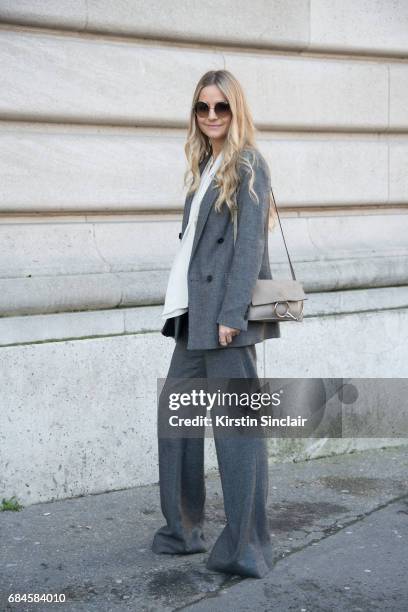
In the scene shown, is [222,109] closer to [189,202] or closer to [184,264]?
[189,202]

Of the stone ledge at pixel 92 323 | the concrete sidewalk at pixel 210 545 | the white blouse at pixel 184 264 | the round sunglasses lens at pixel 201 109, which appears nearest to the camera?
the concrete sidewalk at pixel 210 545

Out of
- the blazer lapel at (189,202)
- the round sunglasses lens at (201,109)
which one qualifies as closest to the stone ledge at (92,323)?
the blazer lapel at (189,202)

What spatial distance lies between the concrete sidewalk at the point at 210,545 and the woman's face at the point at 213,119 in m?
1.78

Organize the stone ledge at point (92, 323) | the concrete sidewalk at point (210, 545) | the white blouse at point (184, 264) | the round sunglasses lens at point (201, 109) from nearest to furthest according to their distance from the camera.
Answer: the concrete sidewalk at point (210, 545) → the round sunglasses lens at point (201, 109) → the white blouse at point (184, 264) → the stone ledge at point (92, 323)

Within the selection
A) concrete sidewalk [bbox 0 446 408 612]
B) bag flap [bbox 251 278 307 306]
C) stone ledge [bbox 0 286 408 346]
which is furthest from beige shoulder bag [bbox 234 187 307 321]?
stone ledge [bbox 0 286 408 346]

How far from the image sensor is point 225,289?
4.12 meters

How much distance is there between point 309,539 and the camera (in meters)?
4.80

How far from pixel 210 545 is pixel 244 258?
1.38m

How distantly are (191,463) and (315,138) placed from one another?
9.26ft

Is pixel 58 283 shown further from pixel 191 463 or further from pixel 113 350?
pixel 191 463

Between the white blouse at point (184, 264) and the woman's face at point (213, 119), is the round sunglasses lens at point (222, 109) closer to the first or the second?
the woman's face at point (213, 119)

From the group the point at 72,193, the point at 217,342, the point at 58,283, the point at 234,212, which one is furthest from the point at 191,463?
the point at 72,193

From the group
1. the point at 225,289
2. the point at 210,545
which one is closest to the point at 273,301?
the point at 225,289

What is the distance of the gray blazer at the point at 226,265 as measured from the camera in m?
4.05
